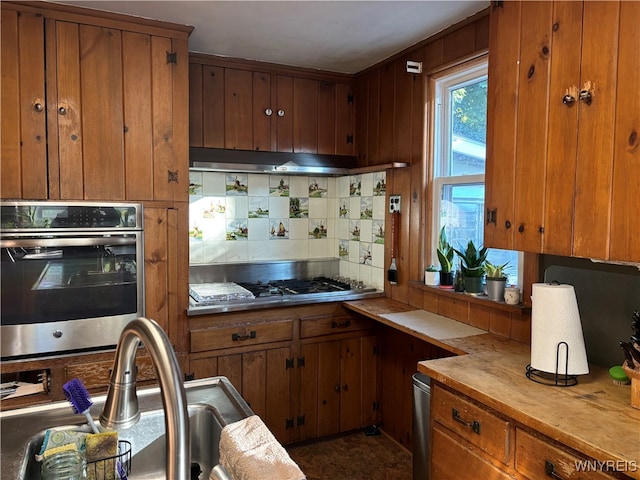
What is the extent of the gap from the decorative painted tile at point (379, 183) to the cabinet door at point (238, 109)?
89cm

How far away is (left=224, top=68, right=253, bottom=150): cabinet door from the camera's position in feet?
10.1

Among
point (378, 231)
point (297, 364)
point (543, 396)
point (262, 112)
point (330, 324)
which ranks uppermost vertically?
point (262, 112)

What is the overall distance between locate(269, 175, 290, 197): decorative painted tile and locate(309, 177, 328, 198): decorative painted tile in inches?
8.0

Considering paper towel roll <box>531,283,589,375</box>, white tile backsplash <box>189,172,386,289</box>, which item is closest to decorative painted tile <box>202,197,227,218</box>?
white tile backsplash <box>189,172,386,289</box>

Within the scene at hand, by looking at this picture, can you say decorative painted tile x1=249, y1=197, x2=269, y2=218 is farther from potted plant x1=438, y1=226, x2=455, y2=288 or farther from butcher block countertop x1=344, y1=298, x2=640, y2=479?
butcher block countertop x1=344, y1=298, x2=640, y2=479

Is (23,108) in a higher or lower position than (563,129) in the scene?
higher

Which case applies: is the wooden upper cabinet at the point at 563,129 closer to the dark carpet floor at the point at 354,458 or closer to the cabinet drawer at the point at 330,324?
the cabinet drawer at the point at 330,324

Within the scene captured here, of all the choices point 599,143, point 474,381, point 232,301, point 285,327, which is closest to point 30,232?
point 232,301

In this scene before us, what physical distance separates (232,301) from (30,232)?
3.54ft

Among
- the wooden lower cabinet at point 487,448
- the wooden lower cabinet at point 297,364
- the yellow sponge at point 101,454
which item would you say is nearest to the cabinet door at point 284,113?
the wooden lower cabinet at point 297,364

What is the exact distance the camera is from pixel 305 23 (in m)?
2.47

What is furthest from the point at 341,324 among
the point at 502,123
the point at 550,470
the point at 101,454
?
the point at 101,454

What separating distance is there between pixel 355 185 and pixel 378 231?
1.49ft

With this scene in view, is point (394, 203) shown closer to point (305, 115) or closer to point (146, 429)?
point (305, 115)
